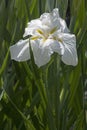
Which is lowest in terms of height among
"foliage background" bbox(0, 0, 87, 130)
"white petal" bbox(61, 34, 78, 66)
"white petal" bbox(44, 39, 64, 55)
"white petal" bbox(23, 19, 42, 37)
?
"foliage background" bbox(0, 0, 87, 130)

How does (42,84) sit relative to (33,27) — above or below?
below

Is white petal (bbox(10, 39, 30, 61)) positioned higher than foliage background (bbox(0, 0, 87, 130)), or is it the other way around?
white petal (bbox(10, 39, 30, 61))

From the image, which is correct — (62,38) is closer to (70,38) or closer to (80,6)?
(70,38)

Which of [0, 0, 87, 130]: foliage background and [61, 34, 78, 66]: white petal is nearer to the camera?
[61, 34, 78, 66]: white petal
